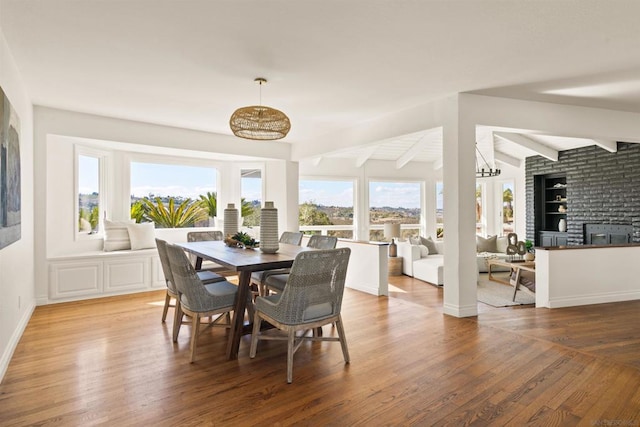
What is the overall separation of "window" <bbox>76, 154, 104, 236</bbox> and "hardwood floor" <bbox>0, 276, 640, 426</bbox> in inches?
71.4

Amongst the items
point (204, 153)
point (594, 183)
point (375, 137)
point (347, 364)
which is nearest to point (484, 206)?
point (594, 183)

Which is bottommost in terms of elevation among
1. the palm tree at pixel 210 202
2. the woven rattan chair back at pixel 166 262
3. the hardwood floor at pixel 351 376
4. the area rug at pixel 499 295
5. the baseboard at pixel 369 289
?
the area rug at pixel 499 295

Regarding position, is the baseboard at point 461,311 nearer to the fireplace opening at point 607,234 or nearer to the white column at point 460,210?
the white column at point 460,210

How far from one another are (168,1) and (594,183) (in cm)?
813

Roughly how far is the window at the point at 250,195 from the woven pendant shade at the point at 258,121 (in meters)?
3.33

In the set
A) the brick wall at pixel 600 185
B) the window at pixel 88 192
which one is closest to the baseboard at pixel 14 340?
the window at pixel 88 192

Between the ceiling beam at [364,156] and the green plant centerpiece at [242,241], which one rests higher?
the ceiling beam at [364,156]

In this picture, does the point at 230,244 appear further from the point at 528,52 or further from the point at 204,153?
the point at 528,52

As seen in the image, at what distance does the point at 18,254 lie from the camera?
11.0 ft

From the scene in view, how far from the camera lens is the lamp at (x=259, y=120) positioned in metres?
3.42

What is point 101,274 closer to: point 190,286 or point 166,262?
point 166,262

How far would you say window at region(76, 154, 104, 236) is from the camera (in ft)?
17.4

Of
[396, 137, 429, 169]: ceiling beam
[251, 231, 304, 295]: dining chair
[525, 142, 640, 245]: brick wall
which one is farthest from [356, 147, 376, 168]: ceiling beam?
[525, 142, 640, 245]: brick wall

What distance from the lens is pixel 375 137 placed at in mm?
5117
